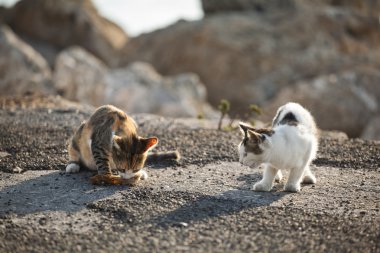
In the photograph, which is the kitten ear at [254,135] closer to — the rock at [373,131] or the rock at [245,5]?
the rock at [373,131]

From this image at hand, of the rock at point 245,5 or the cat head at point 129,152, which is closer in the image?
the cat head at point 129,152

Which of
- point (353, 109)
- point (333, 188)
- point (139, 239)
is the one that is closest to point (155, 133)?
point (333, 188)

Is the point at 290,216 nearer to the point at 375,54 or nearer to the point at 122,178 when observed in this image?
the point at 122,178

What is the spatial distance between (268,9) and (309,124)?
2220 centimetres

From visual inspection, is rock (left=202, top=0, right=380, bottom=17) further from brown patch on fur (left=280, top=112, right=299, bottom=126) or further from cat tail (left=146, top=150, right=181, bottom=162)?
brown patch on fur (left=280, top=112, right=299, bottom=126)

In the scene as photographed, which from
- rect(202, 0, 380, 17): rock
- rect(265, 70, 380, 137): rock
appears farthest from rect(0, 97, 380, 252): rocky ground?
rect(202, 0, 380, 17): rock

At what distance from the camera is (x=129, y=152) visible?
6.73m

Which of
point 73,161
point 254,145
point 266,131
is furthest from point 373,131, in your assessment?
point 73,161

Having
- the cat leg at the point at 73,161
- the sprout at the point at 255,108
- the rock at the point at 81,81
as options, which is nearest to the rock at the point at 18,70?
the rock at the point at 81,81

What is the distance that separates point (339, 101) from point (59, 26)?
19353mm

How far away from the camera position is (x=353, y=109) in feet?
59.0

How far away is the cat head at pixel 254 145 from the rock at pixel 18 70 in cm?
1213

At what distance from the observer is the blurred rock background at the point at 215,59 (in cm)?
1798

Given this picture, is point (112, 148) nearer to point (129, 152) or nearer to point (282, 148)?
point (129, 152)
